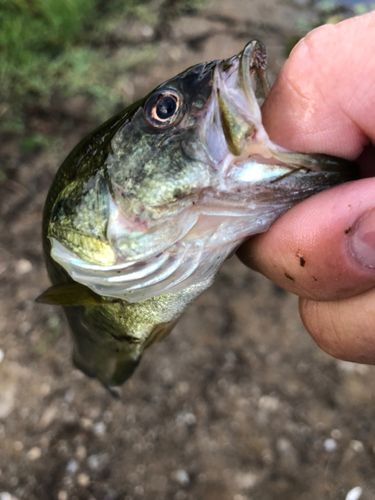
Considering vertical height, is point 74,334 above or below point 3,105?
below

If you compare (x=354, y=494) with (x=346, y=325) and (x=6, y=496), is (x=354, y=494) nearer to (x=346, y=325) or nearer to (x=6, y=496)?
(x=346, y=325)

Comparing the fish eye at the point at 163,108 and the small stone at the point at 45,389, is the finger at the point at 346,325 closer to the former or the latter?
the fish eye at the point at 163,108

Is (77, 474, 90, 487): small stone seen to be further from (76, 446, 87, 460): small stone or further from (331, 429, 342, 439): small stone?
(331, 429, 342, 439): small stone

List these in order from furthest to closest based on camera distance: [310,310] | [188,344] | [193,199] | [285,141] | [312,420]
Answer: [188,344] → [312,420] → [310,310] → [285,141] → [193,199]

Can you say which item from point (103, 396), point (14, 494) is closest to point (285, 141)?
point (103, 396)

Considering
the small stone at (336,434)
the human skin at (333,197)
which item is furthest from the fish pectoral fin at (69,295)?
the small stone at (336,434)

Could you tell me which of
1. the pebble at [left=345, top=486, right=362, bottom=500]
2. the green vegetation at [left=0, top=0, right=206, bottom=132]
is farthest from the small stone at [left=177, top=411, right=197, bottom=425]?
the green vegetation at [left=0, top=0, right=206, bottom=132]

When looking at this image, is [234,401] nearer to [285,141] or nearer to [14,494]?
[14,494]
